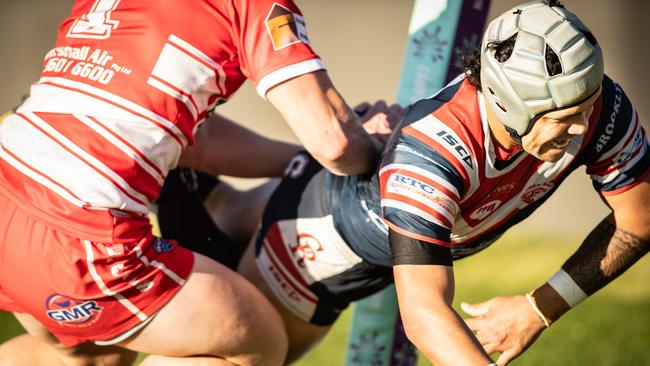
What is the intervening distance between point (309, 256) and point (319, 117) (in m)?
0.82

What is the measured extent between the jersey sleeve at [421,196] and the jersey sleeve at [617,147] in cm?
58

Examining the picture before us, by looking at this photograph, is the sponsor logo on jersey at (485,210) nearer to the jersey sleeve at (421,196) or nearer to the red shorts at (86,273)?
the jersey sleeve at (421,196)

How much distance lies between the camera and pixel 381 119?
11.4 ft

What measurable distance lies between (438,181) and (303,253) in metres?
0.89

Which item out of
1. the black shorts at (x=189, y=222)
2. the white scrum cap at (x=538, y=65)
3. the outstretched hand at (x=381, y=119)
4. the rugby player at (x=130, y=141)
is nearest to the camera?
the white scrum cap at (x=538, y=65)

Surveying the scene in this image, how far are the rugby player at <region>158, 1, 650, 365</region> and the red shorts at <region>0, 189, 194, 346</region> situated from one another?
1.93ft

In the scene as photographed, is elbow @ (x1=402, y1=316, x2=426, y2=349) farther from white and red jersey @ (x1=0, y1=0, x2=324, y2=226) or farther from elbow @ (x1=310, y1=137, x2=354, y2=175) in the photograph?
white and red jersey @ (x1=0, y1=0, x2=324, y2=226)

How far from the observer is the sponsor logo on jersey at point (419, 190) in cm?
286

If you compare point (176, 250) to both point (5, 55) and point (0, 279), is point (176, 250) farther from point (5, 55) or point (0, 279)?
point (5, 55)

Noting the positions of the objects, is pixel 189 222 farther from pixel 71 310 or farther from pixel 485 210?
pixel 485 210

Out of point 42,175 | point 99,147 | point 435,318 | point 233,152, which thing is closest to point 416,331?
point 435,318

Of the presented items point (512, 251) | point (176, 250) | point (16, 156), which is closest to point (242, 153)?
point (176, 250)

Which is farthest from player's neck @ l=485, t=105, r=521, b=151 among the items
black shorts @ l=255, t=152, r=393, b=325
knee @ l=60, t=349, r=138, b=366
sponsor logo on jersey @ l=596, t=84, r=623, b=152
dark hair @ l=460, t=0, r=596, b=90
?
knee @ l=60, t=349, r=138, b=366

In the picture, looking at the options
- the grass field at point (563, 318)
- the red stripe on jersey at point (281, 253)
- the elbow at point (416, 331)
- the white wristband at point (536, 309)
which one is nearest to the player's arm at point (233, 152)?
the red stripe on jersey at point (281, 253)
